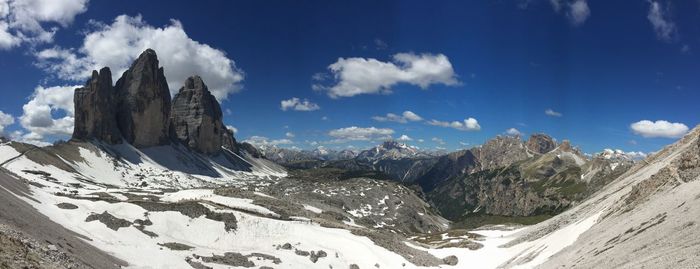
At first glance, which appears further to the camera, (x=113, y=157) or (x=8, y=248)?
(x=113, y=157)

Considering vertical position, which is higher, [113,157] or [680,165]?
[113,157]

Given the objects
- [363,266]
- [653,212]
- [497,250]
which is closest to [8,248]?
[363,266]

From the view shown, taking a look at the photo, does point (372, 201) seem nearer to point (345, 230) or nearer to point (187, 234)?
point (345, 230)

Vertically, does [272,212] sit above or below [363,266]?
above

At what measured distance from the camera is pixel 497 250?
221ft

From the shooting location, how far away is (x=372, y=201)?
151 m

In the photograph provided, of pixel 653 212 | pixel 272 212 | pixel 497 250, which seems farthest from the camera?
pixel 272 212

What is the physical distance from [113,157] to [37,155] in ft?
173

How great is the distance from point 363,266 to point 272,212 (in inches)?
1080

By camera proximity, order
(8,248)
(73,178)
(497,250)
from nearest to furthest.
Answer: (8,248) < (497,250) < (73,178)

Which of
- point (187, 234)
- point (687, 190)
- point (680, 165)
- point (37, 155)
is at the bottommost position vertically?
point (187, 234)

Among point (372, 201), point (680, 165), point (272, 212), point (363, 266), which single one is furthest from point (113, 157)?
point (680, 165)

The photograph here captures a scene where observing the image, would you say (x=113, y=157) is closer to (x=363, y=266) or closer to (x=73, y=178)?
(x=73, y=178)

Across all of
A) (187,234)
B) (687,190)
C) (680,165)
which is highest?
(680,165)
